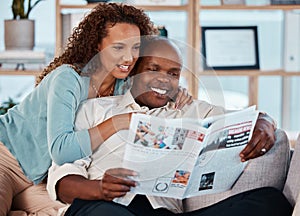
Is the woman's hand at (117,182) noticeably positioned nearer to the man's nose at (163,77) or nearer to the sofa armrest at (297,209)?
the man's nose at (163,77)

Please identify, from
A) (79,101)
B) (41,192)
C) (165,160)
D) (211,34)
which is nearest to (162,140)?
(165,160)

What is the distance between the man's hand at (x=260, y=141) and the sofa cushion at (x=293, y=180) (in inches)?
3.5

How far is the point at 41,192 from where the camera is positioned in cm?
237

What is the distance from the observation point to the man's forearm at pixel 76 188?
6.56 feet

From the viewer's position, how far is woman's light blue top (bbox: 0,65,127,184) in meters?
2.11

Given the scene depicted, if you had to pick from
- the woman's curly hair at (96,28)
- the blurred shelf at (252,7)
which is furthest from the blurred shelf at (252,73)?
the woman's curly hair at (96,28)

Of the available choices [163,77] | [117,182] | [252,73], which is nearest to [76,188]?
[117,182]

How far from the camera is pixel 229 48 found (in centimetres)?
405

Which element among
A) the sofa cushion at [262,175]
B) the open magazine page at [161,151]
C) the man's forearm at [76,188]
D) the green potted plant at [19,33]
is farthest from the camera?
the green potted plant at [19,33]

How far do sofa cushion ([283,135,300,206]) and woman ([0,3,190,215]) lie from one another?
403 mm

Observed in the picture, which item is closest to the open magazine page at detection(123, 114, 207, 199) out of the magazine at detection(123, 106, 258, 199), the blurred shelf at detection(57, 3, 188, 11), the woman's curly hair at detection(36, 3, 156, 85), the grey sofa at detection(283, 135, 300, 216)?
the magazine at detection(123, 106, 258, 199)

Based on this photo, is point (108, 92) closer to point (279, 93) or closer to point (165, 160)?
point (165, 160)

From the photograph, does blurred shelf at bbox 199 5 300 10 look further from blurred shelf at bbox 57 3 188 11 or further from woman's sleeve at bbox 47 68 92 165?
woman's sleeve at bbox 47 68 92 165

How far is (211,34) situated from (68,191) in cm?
218
